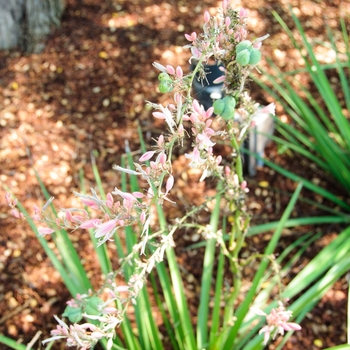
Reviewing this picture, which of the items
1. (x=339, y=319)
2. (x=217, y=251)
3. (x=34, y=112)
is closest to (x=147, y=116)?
(x=34, y=112)

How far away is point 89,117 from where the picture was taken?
3.03 metres

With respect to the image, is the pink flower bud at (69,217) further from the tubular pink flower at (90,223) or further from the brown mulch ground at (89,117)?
the brown mulch ground at (89,117)

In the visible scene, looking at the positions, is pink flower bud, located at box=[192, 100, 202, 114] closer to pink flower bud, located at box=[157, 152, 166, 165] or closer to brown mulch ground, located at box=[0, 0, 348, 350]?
pink flower bud, located at box=[157, 152, 166, 165]

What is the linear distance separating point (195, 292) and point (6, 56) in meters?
2.22

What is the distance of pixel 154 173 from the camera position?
0.93m

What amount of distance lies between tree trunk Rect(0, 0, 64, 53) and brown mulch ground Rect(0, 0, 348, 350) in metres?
0.08

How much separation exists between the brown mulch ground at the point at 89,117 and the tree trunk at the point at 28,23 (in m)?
0.08

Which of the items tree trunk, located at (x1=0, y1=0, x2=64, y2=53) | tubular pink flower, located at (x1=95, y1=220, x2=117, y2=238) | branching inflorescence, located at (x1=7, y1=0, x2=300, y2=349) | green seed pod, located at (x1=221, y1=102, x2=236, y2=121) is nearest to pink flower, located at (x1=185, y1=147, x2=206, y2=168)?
branching inflorescence, located at (x1=7, y1=0, x2=300, y2=349)

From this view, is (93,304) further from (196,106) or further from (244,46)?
(244,46)

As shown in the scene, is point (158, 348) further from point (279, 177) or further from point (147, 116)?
point (147, 116)

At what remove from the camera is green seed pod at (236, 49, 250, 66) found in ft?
3.19

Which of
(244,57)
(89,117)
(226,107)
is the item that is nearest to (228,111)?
(226,107)

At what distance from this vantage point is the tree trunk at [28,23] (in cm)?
330

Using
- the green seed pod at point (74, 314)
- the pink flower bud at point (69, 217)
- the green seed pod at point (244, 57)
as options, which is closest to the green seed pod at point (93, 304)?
the green seed pod at point (74, 314)
